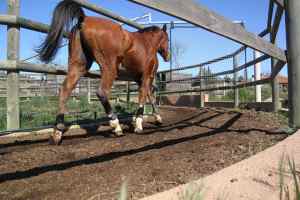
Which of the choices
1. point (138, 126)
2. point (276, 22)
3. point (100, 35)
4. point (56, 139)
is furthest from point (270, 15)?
point (56, 139)

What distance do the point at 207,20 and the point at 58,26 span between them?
1.71 meters

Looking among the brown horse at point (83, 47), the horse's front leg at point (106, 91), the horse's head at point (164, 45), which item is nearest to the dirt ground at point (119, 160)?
the horse's front leg at point (106, 91)

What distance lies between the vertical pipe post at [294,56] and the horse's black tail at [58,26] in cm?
217

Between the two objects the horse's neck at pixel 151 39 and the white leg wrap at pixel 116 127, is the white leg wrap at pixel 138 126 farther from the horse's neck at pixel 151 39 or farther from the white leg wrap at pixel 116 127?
the horse's neck at pixel 151 39

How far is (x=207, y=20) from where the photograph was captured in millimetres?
2471

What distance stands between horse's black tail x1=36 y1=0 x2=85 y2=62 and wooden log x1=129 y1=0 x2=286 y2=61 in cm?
165

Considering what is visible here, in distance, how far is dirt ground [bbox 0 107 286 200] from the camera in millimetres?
1816

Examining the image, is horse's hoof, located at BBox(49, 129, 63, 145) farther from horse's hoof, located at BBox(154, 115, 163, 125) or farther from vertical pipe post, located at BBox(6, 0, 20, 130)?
horse's hoof, located at BBox(154, 115, 163, 125)

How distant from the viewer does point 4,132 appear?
11.0ft

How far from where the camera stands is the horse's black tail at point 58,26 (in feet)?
11.2

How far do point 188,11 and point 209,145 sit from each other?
1.09 meters

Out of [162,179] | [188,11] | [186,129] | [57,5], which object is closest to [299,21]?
[188,11]

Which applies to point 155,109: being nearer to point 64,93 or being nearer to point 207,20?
point 64,93

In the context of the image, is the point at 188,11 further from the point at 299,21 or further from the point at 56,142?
the point at 56,142
